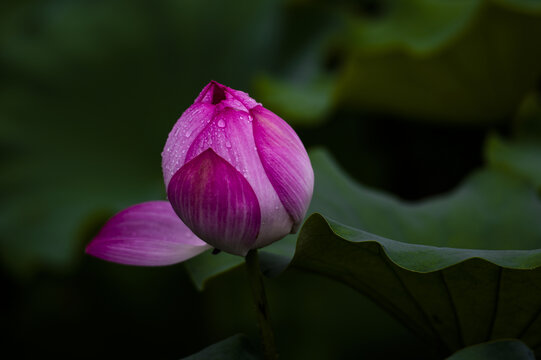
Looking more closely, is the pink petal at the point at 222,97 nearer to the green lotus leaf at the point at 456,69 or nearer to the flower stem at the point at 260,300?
the flower stem at the point at 260,300

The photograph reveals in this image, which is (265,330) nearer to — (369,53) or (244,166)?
(244,166)

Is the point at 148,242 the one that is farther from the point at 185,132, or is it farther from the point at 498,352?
the point at 498,352

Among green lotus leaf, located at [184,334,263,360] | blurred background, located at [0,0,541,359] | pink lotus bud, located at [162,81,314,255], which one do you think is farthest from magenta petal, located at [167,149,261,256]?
blurred background, located at [0,0,541,359]

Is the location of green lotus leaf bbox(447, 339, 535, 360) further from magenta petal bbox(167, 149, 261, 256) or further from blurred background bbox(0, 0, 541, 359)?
blurred background bbox(0, 0, 541, 359)

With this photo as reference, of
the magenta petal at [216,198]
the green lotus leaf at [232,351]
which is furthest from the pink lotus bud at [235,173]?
the green lotus leaf at [232,351]

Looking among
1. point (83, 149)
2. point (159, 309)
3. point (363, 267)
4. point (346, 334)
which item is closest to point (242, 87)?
point (83, 149)
